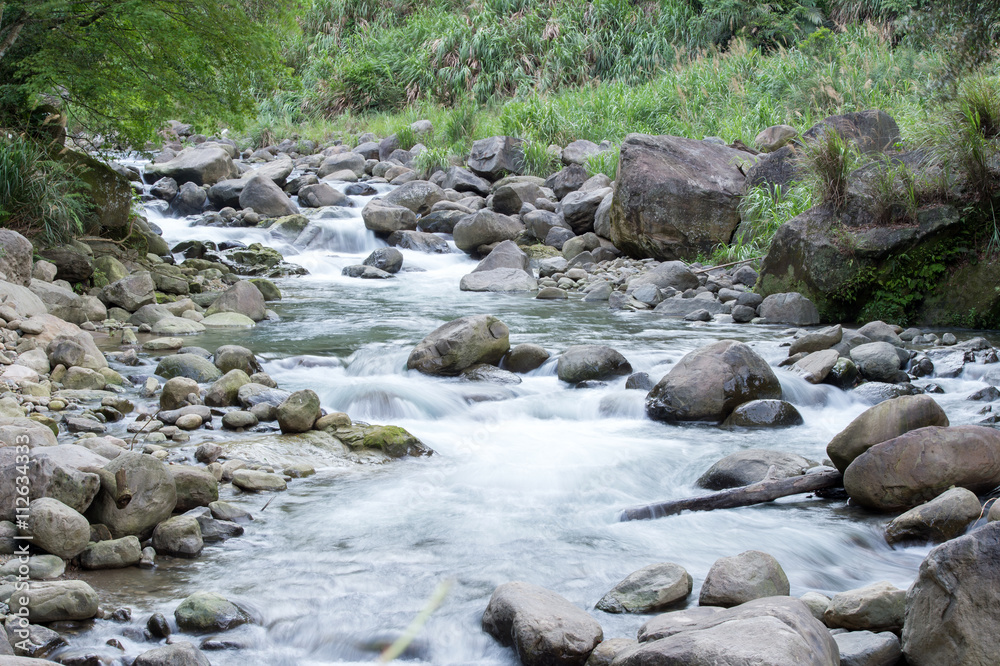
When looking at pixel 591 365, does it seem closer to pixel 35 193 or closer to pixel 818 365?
pixel 818 365

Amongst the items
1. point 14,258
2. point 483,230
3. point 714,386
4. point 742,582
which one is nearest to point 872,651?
point 742,582

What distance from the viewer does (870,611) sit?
2621mm

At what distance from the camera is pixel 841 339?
6535 mm

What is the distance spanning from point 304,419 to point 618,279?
252 inches

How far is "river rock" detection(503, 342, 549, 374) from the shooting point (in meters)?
6.44

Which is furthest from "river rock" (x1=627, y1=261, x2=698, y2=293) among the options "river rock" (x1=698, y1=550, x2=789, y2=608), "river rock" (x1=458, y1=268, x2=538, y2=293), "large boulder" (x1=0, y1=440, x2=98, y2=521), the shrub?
"large boulder" (x1=0, y1=440, x2=98, y2=521)

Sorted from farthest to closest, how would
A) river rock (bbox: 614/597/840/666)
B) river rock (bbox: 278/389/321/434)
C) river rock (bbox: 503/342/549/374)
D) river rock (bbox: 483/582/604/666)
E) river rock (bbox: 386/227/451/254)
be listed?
river rock (bbox: 386/227/451/254) < river rock (bbox: 503/342/549/374) < river rock (bbox: 278/389/321/434) < river rock (bbox: 483/582/604/666) < river rock (bbox: 614/597/840/666)

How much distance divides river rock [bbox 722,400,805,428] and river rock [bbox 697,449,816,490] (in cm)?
89


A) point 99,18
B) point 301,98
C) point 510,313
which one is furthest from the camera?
point 301,98

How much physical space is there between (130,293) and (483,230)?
5.82 m

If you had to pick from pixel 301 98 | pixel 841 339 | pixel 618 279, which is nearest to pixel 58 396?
pixel 841 339

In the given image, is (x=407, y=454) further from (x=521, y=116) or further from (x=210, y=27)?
(x=521, y=116)

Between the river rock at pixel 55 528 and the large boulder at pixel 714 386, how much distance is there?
11.7 feet

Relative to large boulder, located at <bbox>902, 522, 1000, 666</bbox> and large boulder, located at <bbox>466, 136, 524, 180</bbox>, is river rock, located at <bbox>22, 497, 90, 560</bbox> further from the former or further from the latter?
large boulder, located at <bbox>466, 136, 524, 180</bbox>
